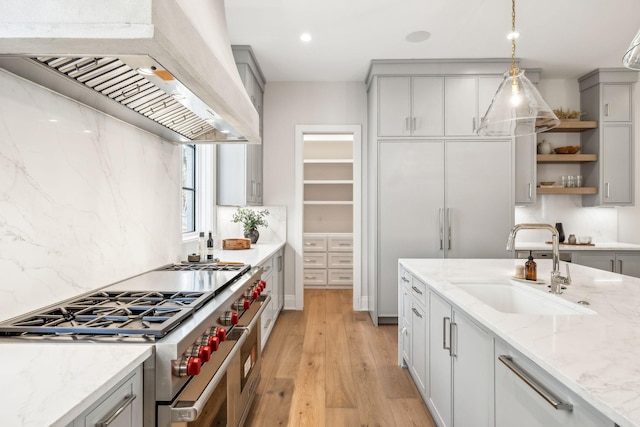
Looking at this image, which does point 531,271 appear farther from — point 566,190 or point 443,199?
point 566,190

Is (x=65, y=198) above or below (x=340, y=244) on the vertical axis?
above

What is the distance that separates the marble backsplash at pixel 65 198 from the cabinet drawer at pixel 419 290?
169cm

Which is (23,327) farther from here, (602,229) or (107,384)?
(602,229)

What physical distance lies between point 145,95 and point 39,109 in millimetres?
370

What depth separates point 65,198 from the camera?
4.67 feet

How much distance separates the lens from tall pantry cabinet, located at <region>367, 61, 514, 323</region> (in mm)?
3848

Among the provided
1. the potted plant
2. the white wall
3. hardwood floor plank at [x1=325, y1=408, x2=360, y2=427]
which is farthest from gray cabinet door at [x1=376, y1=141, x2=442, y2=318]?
hardwood floor plank at [x1=325, y1=408, x2=360, y2=427]

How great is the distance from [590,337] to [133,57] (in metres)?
1.58

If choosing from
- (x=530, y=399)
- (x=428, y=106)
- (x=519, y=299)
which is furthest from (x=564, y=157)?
(x=530, y=399)

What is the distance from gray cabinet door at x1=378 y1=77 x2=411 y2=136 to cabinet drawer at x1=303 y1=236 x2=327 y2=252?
2.26 meters

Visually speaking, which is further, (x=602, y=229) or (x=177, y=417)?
(x=602, y=229)

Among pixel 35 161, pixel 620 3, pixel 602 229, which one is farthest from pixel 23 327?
pixel 602 229

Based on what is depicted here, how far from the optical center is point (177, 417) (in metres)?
1.01

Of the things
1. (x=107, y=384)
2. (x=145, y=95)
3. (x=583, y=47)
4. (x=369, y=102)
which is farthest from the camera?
(x=369, y=102)
